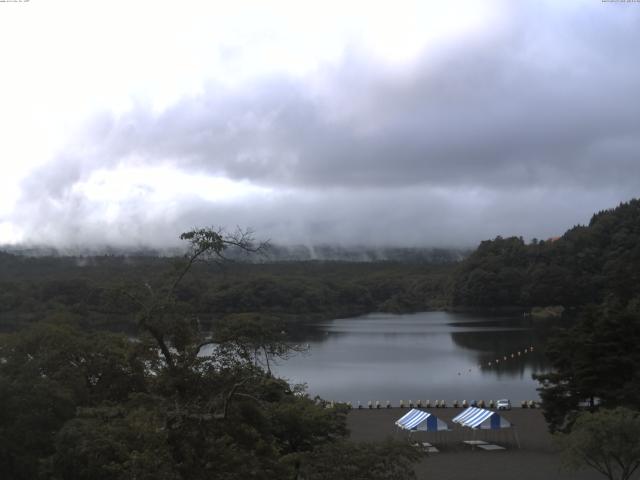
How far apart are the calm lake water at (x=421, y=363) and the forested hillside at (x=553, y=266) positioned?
1433 centimetres

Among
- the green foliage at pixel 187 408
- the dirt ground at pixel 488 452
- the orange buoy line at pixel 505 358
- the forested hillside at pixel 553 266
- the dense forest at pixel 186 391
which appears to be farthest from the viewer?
the forested hillside at pixel 553 266

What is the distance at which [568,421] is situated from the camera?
23453mm

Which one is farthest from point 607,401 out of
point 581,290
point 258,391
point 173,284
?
point 581,290

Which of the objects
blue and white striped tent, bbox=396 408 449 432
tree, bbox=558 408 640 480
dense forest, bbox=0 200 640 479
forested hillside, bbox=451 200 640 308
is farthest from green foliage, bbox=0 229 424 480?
forested hillside, bbox=451 200 640 308

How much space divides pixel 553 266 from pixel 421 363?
56.4 m

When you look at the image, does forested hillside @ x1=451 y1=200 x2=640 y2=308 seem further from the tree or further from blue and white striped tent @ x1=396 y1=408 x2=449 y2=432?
the tree

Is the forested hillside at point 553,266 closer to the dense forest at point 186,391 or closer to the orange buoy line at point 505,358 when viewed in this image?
the orange buoy line at point 505,358

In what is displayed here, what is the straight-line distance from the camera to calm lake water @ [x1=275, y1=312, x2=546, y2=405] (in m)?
42.1

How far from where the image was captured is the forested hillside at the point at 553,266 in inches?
3905

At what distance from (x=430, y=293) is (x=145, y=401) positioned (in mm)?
127667

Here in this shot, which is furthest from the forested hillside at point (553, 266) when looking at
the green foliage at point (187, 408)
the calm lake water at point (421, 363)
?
the green foliage at point (187, 408)

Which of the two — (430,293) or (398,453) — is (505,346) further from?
(430,293)

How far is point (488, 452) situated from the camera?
24.7 m

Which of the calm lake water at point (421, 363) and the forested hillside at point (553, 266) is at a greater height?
the forested hillside at point (553, 266)
